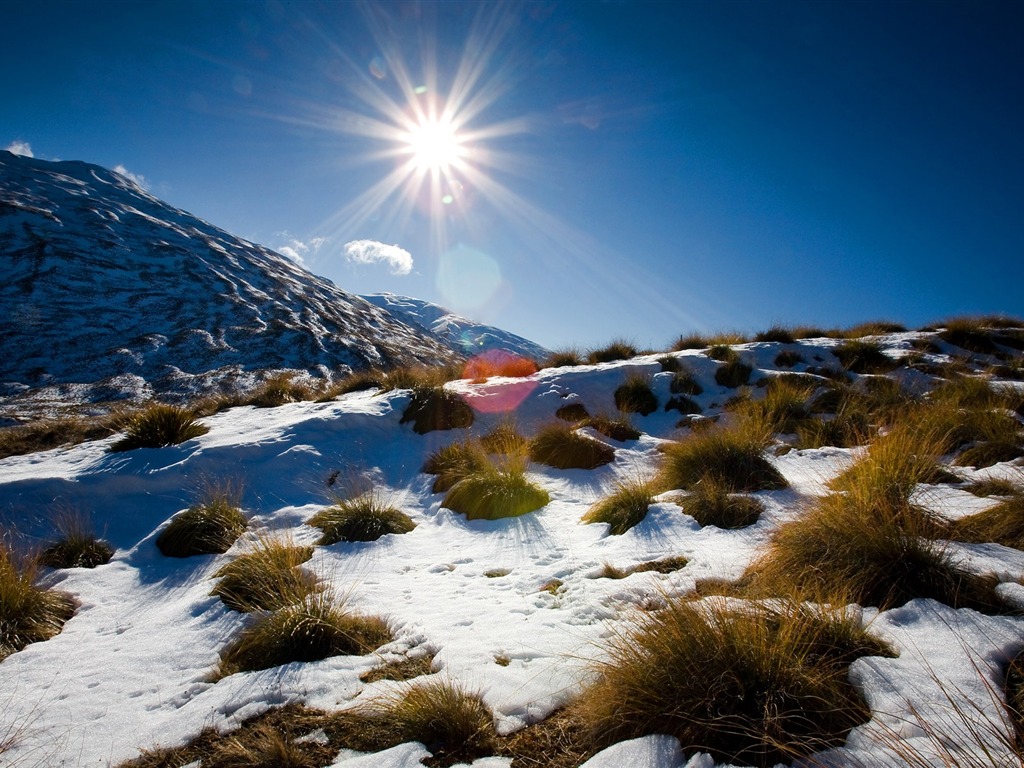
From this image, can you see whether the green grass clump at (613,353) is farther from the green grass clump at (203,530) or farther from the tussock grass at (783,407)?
the green grass clump at (203,530)

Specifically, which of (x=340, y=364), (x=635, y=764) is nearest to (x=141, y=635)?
(x=635, y=764)

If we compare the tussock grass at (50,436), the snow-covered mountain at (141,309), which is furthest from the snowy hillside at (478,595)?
the snow-covered mountain at (141,309)

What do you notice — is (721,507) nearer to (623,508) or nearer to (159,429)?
(623,508)

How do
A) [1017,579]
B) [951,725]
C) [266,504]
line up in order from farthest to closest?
[266,504]
[1017,579]
[951,725]

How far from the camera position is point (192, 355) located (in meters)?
39.5

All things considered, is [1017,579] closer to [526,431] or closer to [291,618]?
[291,618]

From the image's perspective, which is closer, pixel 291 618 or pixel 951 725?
pixel 951 725

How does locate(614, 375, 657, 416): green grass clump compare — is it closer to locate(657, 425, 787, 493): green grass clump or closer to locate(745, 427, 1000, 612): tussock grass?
locate(657, 425, 787, 493): green grass clump

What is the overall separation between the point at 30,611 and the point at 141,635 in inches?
36.4

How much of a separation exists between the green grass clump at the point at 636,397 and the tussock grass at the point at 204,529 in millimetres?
6599

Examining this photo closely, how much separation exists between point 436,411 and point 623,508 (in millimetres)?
4679

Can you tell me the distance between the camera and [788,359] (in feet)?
33.5

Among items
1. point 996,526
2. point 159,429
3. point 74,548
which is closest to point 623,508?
point 996,526

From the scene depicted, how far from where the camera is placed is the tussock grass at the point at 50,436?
26.1 ft
